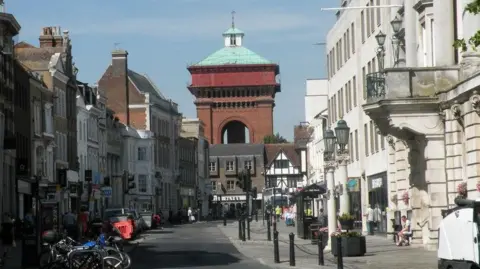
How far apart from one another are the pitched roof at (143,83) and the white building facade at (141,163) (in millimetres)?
7625

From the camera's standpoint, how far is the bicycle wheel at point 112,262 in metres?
30.5

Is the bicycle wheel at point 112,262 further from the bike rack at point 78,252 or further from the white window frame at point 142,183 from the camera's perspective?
the white window frame at point 142,183

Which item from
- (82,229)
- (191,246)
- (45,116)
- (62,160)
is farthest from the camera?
(62,160)

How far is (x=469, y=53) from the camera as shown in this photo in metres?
36.7

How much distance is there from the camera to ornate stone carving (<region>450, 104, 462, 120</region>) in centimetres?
3697

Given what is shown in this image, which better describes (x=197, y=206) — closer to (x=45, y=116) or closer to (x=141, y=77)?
(x=141, y=77)

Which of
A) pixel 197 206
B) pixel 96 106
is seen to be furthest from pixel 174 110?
pixel 96 106

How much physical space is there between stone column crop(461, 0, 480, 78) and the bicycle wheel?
35.8 ft

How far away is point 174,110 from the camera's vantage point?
148 m

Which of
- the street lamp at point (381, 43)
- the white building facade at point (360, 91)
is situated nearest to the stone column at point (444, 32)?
the street lamp at point (381, 43)

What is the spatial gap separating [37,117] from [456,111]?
163ft

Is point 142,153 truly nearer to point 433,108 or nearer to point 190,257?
point 190,257

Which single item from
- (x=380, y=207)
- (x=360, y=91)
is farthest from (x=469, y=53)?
(x=360, y=91)

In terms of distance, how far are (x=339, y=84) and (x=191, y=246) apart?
22847 millimetres
